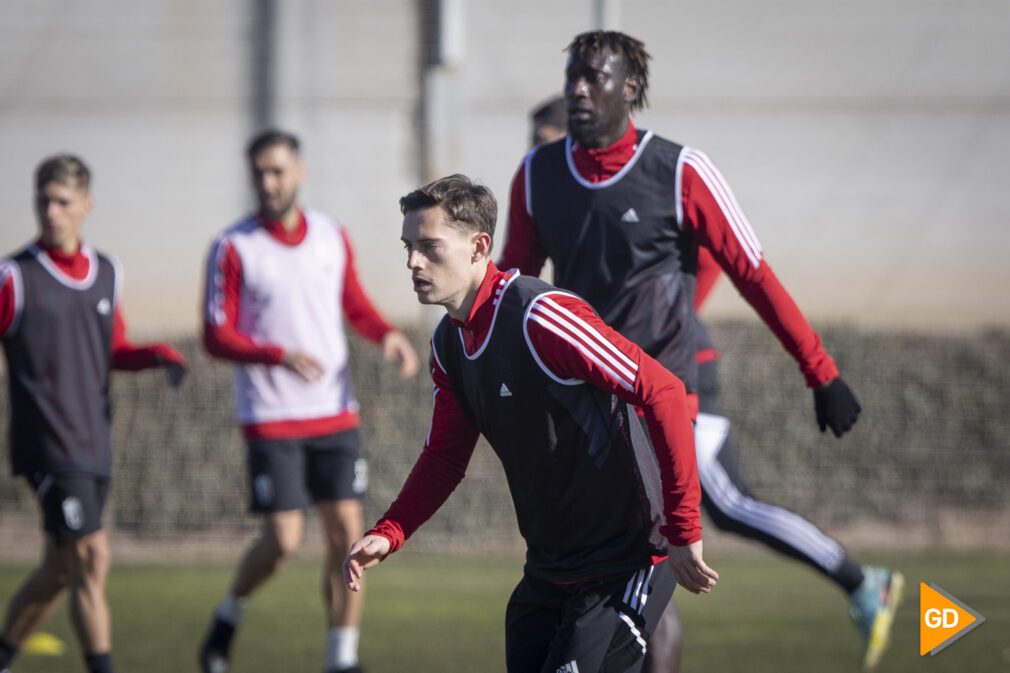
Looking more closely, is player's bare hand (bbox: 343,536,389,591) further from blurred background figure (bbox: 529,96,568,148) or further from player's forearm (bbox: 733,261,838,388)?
blurred background figure (bbox: 529,96,568,148)

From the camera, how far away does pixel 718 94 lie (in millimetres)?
10023

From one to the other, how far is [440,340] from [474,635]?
3130 millimetres

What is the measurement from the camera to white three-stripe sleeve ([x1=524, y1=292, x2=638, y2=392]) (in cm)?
347

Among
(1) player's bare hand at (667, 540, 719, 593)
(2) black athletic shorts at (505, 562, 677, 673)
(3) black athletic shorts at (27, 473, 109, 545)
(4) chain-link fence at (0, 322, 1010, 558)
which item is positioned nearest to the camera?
(1) player's bare hand at (667, 540, 719, 593)

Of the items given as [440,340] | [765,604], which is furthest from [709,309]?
[440,340]

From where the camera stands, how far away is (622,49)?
14.9 ft

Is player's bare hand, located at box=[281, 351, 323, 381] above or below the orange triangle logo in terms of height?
above

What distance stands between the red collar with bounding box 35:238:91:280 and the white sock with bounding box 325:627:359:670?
68.0 inches

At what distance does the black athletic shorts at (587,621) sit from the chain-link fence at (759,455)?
5392 millimetres

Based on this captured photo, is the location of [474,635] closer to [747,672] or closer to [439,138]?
[747,672]

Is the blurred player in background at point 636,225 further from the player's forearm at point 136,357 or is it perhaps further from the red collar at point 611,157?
the player's forearm at point 136,357

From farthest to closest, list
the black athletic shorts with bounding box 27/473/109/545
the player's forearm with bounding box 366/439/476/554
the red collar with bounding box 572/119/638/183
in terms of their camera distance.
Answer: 1. the black athletic shorts with bounding box 27/473/109/545
2. the red collar with bounding box 572/119/638/183
3. the player's forearm with bounding box 366/439/476/554

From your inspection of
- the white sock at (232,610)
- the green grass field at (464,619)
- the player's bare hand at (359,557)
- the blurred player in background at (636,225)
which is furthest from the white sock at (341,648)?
the player's bare hand at (359,557)

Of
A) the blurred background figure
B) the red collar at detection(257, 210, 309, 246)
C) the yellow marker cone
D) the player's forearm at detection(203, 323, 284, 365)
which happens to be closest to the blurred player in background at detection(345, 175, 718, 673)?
the blurred background figure
